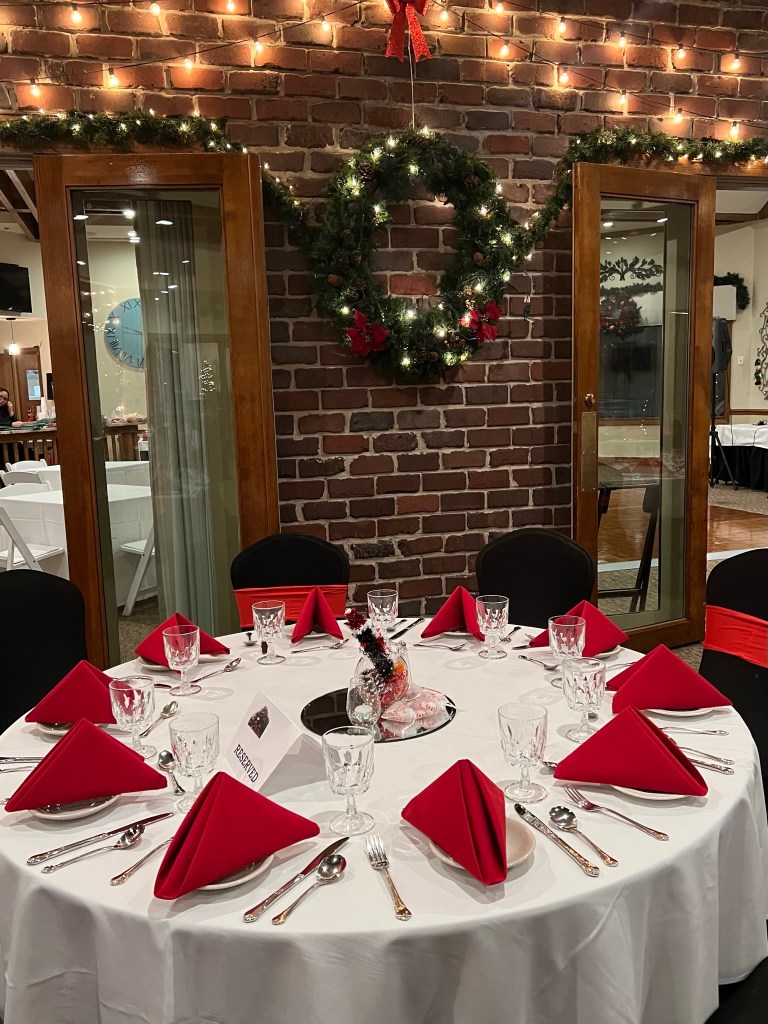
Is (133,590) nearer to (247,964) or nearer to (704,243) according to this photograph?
(247,964)

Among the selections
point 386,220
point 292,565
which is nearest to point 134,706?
point 292,565

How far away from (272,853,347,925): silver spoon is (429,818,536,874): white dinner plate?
0.14 meters

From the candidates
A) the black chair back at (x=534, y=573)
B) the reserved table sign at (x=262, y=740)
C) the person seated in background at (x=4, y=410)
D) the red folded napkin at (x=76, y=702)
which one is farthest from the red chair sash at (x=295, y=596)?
the person seated in background at (x=4, y=410)

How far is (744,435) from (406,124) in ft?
24.1

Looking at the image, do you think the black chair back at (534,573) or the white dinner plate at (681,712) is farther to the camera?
the black chair back at (534,573)

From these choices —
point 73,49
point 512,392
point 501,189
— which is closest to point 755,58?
point 501,189

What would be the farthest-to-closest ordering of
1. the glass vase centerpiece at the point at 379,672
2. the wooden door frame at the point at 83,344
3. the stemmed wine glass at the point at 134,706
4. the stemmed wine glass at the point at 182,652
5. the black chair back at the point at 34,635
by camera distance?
the wooden door frame at the point at 83,344 < the black chair back at the point at 34,635 < the stemmed wine glass at the point at 182,652 < the glass vase centerpiece at the point at 379,672 < the stemmed wine glass at the point at 134,706

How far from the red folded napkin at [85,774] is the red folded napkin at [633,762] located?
2.30 ft

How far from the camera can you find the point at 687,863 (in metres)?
1.20

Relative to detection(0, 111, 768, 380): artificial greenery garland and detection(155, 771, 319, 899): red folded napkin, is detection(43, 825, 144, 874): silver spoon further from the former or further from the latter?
detection(0, 111, 768, 380): artificial greenery garland

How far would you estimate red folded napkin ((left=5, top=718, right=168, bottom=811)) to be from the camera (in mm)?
1329

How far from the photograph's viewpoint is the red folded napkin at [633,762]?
1.31m

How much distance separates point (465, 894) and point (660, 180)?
3.60 metres

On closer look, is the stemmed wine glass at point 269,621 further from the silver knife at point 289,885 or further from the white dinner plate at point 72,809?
the silver knife at point 289,885
